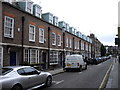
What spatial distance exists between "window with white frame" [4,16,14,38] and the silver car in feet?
22.5

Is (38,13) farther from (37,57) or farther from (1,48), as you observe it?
(1,48)

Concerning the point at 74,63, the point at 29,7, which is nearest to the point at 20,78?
the point at 74,63

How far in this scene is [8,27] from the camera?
47.3ft

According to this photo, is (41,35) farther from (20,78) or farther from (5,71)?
(20,78)

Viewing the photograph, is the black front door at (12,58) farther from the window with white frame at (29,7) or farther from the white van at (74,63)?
the white van at (74,63)

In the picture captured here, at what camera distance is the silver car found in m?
6.59

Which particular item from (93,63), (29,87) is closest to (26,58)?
(29,87)

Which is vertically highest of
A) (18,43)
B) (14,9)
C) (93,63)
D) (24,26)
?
(14,9)

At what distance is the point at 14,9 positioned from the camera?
15.3 m

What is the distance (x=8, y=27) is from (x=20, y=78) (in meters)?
8.33

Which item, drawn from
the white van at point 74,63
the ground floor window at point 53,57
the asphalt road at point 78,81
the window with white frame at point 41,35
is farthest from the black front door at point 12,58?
the ground floor window at point 53,57

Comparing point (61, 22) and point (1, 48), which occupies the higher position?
point (61, 22)

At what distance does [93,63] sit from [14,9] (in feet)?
78.6

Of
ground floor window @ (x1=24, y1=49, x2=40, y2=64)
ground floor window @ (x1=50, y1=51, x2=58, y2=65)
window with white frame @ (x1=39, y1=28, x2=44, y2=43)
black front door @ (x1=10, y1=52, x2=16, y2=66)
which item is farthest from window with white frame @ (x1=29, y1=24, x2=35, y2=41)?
ground floor window @ (x1=50, y1=51, x2=58, y2=65)
